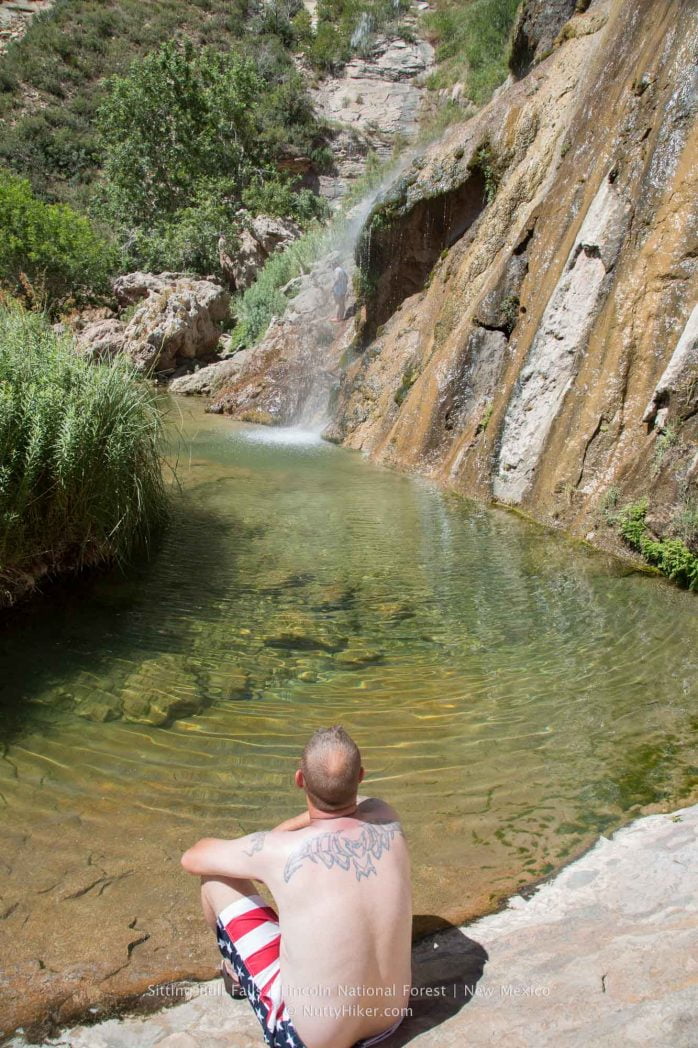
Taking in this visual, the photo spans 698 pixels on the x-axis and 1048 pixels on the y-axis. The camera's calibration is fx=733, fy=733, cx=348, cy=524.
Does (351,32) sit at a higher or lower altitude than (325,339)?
higher

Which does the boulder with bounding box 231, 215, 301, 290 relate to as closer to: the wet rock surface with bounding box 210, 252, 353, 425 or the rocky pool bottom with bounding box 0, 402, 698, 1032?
the wet rock surface with bounding box 210, 252, 353, 425

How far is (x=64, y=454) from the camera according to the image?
15.8 feet

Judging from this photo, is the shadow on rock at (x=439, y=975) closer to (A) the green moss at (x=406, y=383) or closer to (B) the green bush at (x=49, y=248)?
(A) the green moss at (x=406, y=383)

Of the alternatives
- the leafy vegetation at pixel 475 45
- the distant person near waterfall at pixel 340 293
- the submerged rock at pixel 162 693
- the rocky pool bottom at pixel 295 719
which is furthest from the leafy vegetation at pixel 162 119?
the submerged rock at pixel 162 693

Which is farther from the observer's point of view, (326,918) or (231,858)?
(231,858)

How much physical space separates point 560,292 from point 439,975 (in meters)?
8.05

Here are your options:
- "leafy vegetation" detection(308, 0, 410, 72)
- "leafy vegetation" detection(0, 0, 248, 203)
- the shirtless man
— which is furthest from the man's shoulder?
"leafy vegetation" detection(308, 0, 410, 72)

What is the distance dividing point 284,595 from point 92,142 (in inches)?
1626

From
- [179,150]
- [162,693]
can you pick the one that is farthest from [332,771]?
[179,150]

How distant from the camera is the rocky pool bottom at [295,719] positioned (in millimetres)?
2432

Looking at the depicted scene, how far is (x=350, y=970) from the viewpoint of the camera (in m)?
1.74

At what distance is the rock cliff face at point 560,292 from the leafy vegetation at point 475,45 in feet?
26.5

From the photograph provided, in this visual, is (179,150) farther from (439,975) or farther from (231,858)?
(439,975)

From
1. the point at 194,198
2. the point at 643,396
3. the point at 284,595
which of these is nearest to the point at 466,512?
the point at 643,396
